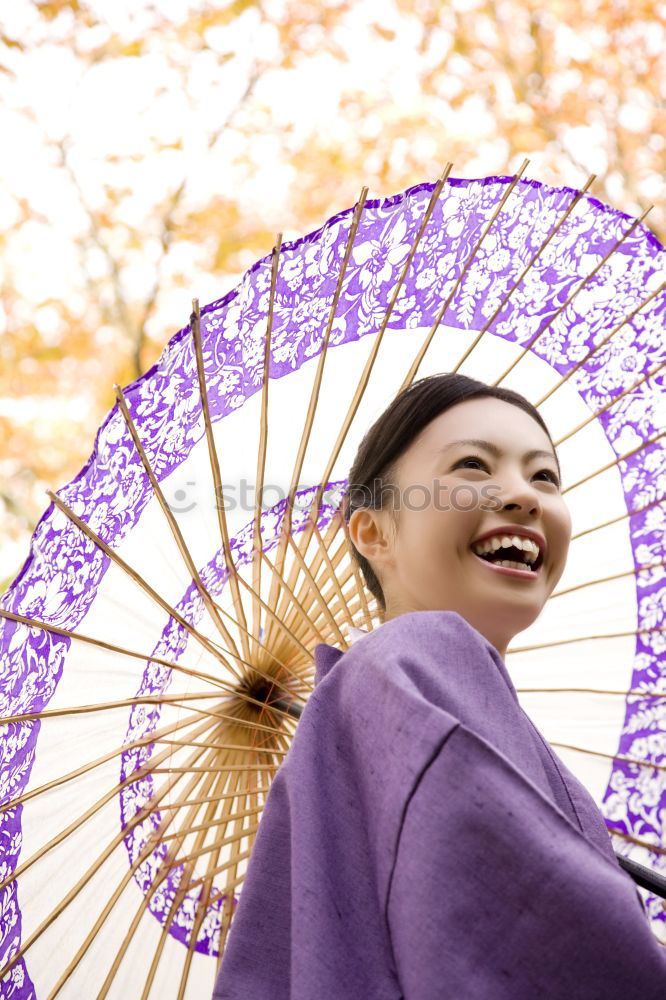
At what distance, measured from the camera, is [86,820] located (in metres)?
1.75

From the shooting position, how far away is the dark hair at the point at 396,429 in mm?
1662

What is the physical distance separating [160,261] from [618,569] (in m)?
5.04

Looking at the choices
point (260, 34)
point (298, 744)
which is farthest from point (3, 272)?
point (298, 744)

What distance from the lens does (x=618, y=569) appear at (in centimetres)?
195

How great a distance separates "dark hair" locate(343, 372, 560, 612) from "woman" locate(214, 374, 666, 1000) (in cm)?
10

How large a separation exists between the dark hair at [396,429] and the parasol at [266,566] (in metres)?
0.13

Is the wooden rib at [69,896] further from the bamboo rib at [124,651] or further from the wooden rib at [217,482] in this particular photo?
the wooden rib at [217,482]

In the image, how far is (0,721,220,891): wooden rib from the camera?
1702mm

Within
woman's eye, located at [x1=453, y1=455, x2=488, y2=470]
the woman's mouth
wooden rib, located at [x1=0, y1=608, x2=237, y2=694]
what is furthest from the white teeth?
wooden rib, located at [x1=0, y1=608, x2=237, y2=694]

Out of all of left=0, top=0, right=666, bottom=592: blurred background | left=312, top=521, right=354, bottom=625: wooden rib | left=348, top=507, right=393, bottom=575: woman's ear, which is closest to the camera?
left=348, top=507, right=393, bottom=575: woman's ear

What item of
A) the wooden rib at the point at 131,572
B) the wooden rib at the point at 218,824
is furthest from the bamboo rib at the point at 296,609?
the wooden rib at the point at 218,824

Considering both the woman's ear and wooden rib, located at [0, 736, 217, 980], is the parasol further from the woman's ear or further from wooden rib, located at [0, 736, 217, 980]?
the woman's ear

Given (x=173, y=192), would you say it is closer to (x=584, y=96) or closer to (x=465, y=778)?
(x=584, y=96)

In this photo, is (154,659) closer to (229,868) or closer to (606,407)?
(229,868)
